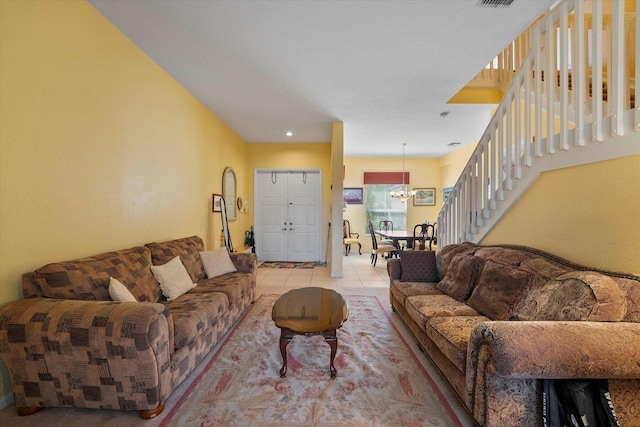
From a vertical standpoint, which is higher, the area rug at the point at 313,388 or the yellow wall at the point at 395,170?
the yellow wall at the point at 395,170

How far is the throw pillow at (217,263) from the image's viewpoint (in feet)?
Result: 10.6

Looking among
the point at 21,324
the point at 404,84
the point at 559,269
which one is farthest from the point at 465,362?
the point at 404,84

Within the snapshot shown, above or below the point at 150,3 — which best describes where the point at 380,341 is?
below

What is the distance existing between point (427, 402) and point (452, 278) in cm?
123

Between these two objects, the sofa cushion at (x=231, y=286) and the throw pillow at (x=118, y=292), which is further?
the sofa cushion at (x=231, y=286)

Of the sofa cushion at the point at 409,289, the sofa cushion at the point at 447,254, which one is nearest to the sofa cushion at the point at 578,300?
the sofa cushion at the point at 409,289

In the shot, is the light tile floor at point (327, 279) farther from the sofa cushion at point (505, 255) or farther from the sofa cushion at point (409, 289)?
the sofa cushion at point (505, 255)

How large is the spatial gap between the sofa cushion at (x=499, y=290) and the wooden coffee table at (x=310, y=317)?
1.06 m

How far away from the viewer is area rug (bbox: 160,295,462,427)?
1.61 m

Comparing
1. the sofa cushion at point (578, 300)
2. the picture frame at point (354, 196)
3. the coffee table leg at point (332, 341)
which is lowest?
the coffee table leg at point (332, 341)

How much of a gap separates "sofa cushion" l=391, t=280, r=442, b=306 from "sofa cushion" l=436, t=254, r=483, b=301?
0.13m

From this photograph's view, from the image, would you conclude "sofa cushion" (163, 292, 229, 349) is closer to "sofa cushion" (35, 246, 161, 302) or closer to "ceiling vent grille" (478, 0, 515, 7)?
"sofa cushion" (35, 246, 161, 302)

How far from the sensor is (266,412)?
1.66m

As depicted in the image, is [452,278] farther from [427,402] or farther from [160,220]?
[160,220]
